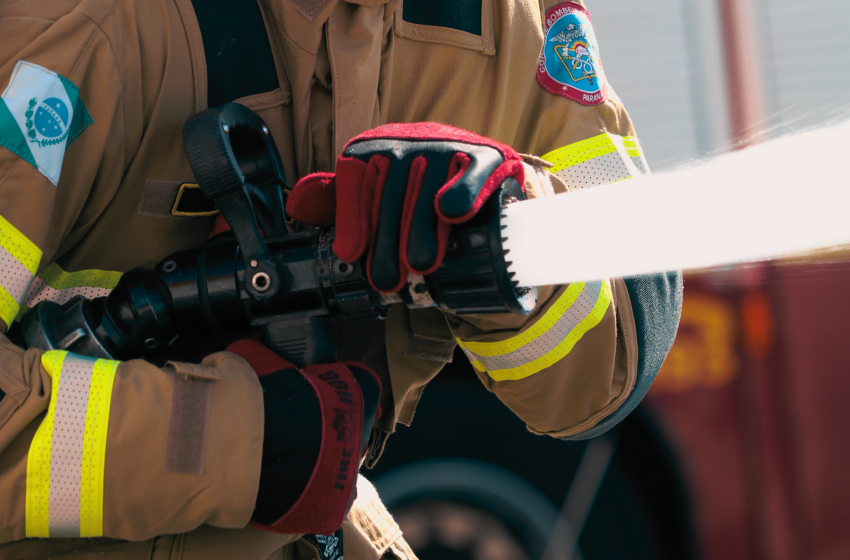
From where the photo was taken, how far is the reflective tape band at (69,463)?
1.02m

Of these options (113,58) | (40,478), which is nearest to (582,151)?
(113,58)

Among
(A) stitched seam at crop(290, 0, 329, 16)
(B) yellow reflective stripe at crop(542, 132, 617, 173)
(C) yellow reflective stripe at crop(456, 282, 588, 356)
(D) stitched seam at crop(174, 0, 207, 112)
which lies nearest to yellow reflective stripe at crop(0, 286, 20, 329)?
(D) stitched seam at crop(174, 0, 207, 112)

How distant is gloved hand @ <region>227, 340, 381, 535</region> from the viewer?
111 centimetres

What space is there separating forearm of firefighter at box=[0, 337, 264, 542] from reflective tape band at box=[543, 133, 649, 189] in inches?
34.6

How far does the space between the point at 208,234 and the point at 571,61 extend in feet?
3.11

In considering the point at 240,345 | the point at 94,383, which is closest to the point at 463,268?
the point at 240,345

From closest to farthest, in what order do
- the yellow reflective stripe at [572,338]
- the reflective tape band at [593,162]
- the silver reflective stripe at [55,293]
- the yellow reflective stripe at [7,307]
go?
the yellow reflective stripe at [7,307], the silver reflective stripe at [55,293], the yellow reflective stripe at [572,338], the reflective tape band at [593,162]

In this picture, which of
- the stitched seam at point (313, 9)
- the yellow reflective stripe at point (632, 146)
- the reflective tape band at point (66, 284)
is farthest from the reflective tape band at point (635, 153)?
the reflective tape band at point (66, 284)

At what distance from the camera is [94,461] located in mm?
1032

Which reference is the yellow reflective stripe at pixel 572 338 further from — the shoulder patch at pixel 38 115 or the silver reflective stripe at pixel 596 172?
the shoulder patch at pixel 38 115

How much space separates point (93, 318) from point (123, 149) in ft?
1.12

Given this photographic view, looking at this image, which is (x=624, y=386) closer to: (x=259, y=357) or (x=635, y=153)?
(x=635, y=153)

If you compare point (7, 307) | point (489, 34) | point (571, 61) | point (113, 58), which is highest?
point (113, 58)

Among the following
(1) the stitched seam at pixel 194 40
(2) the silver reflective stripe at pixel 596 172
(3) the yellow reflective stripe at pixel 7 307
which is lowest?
(2) the silver reflective stripe at pixel 596 172
